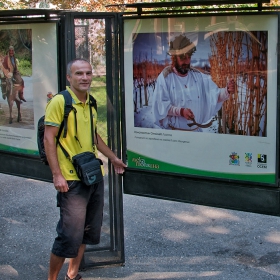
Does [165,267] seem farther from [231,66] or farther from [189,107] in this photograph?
[231,66]

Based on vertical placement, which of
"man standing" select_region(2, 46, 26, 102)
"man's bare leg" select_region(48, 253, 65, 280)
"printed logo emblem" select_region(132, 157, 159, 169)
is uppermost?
"man standing" select_region(2, 46, 26, 102)

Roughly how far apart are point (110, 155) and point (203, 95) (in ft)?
3.08

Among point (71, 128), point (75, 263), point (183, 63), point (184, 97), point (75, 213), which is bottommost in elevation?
point (75, 263)

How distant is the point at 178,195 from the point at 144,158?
46cm

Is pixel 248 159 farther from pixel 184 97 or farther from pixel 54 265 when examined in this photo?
pixel 54 265

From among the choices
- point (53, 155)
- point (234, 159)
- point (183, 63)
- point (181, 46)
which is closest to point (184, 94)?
point (183, 63)

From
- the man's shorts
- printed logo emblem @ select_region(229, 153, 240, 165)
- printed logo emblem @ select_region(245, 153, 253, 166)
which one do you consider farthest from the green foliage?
printed logo emblem @ select_region(245, 153, 253, 166)

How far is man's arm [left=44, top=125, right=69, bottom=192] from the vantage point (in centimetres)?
416

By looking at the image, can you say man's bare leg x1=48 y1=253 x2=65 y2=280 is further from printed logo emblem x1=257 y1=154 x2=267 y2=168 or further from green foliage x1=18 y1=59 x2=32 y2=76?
green foliage x1=18 y1=59 x2=32 y2=76

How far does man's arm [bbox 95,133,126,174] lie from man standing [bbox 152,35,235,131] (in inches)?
22.3

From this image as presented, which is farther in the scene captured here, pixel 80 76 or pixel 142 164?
pixel 142 164

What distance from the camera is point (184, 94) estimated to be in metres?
4.83

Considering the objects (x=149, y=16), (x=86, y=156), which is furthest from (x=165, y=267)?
(x=149, y=16)

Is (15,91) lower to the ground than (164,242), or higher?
higher
